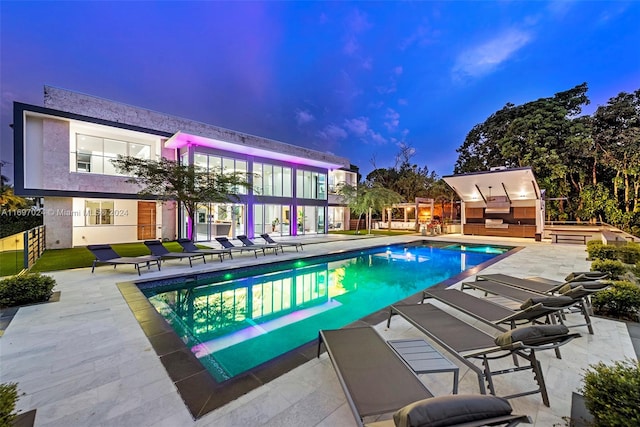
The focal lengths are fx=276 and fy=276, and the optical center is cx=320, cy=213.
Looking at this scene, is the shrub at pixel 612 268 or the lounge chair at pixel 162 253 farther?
the lounge chair at pixel 162 253

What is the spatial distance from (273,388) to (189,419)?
0.72m

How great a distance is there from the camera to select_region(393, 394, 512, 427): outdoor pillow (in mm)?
1263

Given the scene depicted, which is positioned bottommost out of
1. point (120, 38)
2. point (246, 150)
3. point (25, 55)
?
point (246, 150)

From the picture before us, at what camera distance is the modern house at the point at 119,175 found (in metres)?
12.8

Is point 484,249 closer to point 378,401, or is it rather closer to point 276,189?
point 276,189

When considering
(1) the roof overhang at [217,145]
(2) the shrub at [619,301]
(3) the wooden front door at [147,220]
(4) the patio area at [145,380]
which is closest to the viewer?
(4) the patio area at [145,380]

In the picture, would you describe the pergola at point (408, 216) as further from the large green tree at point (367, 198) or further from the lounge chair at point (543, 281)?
the lounge chair at point (543, 281)

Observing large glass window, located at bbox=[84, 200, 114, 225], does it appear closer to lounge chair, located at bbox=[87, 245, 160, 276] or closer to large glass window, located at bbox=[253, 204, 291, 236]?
large glass window, located at bbox=[253, 204, 291, 236]

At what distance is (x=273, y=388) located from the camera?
2.60m

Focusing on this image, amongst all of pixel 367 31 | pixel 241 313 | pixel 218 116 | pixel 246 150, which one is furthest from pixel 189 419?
pixel 218 116

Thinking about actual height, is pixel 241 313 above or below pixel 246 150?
below

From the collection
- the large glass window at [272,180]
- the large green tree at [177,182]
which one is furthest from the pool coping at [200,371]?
the large glass window at [272,180]

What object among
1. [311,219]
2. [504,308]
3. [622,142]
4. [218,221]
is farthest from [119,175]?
[622,142]

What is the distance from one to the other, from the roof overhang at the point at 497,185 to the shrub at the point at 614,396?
1719 centimetres
